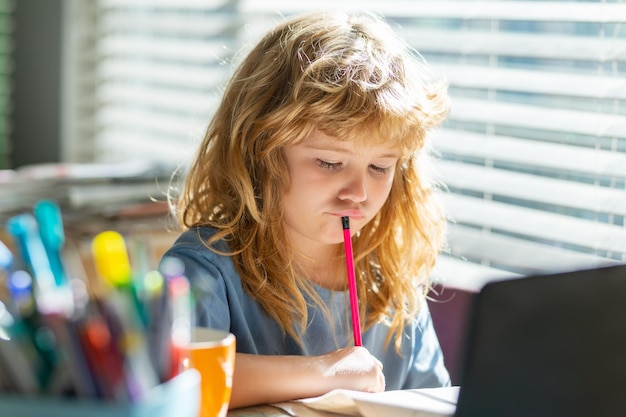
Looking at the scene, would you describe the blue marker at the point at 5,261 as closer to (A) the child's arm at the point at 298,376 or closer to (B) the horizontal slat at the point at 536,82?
(A) the child's arm at the point at 298,376

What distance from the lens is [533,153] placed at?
1.80 m

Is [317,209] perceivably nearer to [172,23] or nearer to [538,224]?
[538,224]

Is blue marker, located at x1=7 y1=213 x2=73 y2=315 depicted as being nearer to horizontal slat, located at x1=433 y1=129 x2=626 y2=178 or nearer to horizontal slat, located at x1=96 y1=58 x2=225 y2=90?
horizontal slat, located at x1=433 y1=129 x2=626 y2=178

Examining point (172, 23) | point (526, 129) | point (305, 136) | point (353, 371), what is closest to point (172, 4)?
point (172, 23)

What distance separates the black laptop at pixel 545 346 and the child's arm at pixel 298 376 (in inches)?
13.5

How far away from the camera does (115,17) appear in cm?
301

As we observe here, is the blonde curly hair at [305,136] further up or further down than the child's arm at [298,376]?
further up

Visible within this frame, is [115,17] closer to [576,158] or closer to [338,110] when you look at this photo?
[576,158]

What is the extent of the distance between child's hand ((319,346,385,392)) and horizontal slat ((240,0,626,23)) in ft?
2.87

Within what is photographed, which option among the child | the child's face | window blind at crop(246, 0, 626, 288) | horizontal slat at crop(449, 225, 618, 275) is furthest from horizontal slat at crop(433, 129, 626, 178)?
the child's face

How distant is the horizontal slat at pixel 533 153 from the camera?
1651 mm

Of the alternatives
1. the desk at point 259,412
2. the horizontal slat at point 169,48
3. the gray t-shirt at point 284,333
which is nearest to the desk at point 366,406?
the desk at point 259,412

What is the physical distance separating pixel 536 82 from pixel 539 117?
0.07 meters

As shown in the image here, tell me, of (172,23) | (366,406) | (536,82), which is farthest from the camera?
(172,23)
